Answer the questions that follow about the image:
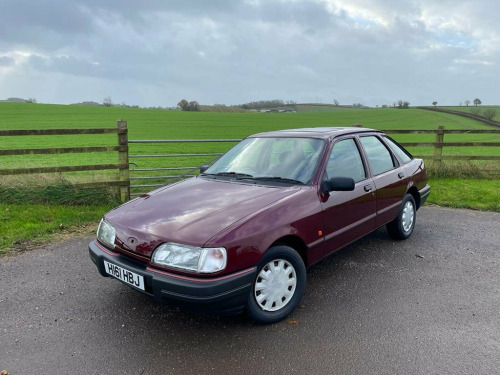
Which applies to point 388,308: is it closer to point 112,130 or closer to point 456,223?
point 456,223

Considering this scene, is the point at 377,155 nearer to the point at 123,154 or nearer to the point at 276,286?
the point at 276,286

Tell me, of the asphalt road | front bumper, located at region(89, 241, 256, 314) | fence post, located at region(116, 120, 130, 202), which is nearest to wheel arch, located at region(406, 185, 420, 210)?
the asphalt road

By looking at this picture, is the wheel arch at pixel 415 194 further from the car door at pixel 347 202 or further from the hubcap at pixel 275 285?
the hubcap at pixel 275 285

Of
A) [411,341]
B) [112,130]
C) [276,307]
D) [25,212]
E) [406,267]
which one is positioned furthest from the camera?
[112,130]

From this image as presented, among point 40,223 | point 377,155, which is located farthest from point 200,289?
point 40,223

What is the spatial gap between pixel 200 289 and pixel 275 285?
0.75m

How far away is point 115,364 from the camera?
2.69 m

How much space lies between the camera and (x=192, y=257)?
2.72m

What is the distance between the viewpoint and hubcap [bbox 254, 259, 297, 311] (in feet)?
10.0

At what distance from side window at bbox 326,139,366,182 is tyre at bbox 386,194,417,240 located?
117 centimetres

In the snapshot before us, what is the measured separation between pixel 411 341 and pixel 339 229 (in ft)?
3.97

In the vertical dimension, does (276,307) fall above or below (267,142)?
below

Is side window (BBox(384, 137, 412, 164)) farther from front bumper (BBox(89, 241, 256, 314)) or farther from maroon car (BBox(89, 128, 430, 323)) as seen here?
front bumper (BBox(89, 241, 256, 314))

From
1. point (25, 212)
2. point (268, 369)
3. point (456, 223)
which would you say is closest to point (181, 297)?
point (268, 369)
